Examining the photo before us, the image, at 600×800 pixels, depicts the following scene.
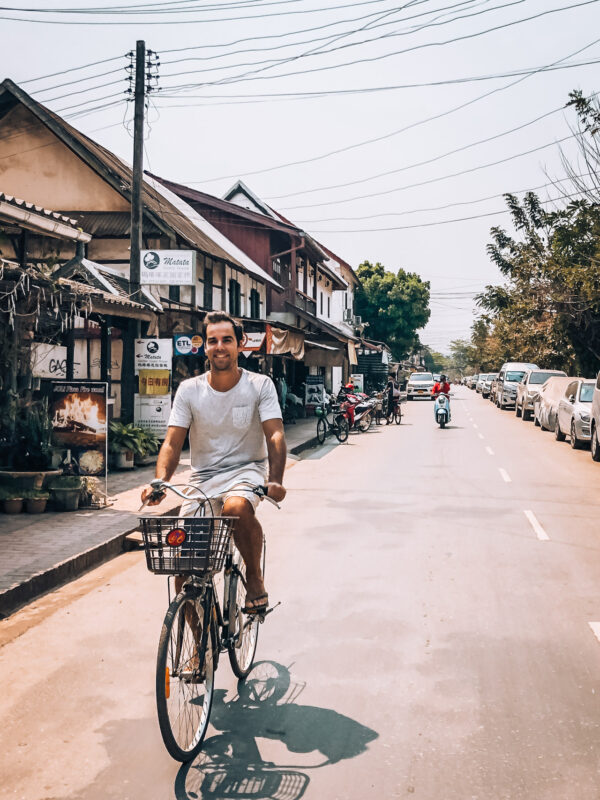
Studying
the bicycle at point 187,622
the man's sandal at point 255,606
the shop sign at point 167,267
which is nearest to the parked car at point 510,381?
the shop sign at point 167,267

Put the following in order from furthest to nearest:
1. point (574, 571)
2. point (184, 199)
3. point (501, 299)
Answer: point (501, 299) < point (184, 199) < point (574, 571)

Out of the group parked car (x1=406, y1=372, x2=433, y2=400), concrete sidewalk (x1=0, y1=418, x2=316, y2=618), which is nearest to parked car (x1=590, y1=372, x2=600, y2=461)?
concrete sidewalk (x1=0, y1=418, x2=316, y2=618)

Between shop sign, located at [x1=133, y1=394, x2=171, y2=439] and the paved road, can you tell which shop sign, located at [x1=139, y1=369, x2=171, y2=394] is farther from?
the paved road

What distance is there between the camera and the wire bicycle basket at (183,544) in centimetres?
363

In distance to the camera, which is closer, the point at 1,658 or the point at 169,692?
the point at 169,692

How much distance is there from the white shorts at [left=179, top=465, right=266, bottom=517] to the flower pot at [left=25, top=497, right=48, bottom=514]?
Result: 19.4ft

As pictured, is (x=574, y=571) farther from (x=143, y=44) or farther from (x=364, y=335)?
(x=364, y=335)

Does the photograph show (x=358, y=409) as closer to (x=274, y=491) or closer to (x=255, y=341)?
(x=255, y=341)

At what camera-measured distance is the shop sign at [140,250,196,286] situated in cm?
1584

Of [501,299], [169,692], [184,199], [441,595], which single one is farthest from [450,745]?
[501,299]

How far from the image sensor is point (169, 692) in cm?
357

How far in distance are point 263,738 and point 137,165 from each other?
13237 millimetres

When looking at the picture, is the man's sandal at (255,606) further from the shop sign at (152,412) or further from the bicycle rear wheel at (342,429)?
the bicycle rear wheel at (342,429)

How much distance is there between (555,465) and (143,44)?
11.3 m
